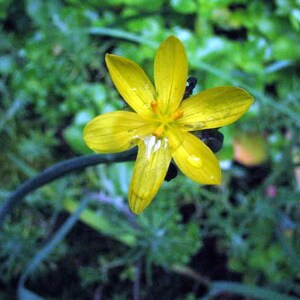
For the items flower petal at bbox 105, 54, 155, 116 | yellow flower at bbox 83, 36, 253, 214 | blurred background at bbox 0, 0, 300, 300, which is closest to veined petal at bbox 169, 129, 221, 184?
yellow flower at bbox 83, 36, 253, 214

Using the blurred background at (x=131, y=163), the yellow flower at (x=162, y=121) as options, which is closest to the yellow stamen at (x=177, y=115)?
the yellow flower at (x=162, y=121)

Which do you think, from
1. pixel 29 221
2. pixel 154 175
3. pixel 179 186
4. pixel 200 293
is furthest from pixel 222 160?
pixel 154 175

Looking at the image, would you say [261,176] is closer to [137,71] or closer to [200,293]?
[200,293]

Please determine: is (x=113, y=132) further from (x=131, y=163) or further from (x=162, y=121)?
(x=131, y=163)

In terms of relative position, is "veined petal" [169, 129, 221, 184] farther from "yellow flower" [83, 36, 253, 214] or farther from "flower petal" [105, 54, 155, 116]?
"flower petal" [105, 54, 155, 116]

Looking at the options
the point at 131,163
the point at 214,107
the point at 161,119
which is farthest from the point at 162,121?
the point at 131,163

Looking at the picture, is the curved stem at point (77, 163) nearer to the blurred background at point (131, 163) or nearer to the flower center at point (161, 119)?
the flower center at point (161, 119)
